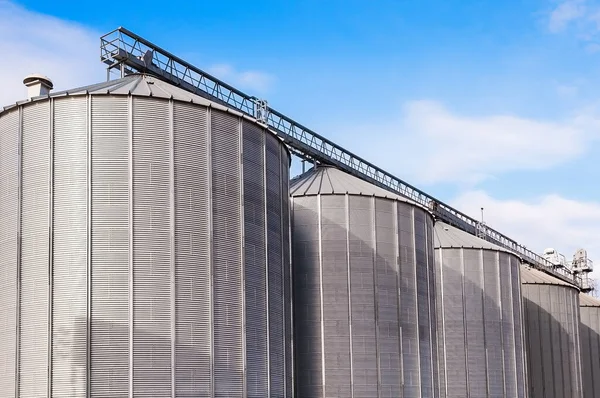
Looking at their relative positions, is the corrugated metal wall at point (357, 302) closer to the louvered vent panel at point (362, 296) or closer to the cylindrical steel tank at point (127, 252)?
the louvered vent panel at point (362, 296)

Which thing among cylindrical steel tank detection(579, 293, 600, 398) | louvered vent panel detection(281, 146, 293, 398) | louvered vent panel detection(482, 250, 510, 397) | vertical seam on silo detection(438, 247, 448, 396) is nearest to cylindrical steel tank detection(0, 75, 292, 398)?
louvered vent panel detection(281, 146, 293, 398)

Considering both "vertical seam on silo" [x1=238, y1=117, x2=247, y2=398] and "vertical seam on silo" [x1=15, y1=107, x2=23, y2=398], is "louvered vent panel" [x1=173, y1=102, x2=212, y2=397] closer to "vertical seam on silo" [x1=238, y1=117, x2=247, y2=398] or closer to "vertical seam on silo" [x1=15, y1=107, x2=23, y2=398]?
"vertical seam on silo" [x1=238, y1=117, x2=247, y2=398]

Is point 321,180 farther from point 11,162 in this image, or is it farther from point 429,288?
point 11,162

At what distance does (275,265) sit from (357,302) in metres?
9.79

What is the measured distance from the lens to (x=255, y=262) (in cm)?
3666

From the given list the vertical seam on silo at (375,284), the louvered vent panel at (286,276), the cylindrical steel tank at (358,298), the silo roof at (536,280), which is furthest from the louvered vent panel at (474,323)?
the louvered vent panel at (286,276)

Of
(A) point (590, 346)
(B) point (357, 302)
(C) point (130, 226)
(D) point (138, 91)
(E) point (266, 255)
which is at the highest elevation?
(D) point (138, 91)

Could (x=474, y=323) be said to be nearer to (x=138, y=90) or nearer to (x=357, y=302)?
(x=357, y=302)

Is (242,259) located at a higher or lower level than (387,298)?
higher

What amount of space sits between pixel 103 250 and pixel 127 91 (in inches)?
274

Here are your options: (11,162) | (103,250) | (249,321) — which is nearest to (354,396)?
(249,321)

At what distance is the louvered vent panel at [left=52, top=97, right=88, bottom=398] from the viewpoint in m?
31.9

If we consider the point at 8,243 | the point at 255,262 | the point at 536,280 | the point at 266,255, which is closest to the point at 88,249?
the point at 8,243

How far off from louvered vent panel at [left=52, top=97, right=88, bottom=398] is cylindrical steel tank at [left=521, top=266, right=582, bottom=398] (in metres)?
50.6
